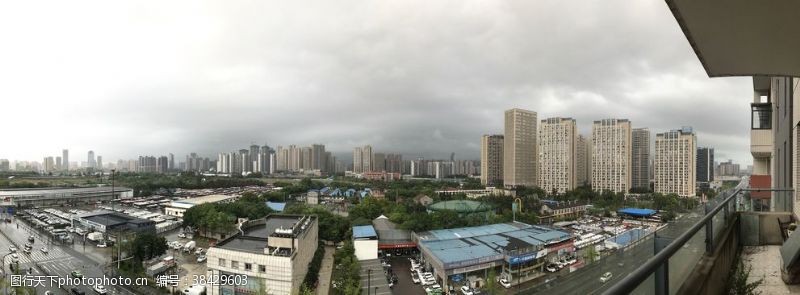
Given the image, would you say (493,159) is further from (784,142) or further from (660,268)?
(660,268)

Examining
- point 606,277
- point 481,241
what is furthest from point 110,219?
point 606,277

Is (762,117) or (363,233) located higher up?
(762,117)

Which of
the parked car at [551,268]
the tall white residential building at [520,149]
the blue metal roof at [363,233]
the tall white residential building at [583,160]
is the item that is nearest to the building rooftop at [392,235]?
the blue metal roof at [363,233]

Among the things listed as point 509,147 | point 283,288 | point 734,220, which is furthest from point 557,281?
point 509,147

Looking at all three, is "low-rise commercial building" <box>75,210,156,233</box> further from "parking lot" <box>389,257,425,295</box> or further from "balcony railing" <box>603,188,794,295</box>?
"balcony railing" <box>603,188,794,295</box>

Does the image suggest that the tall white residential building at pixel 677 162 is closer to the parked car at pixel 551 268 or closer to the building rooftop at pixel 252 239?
the parked car at pixel 551 268

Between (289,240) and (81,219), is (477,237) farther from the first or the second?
(81,219)
